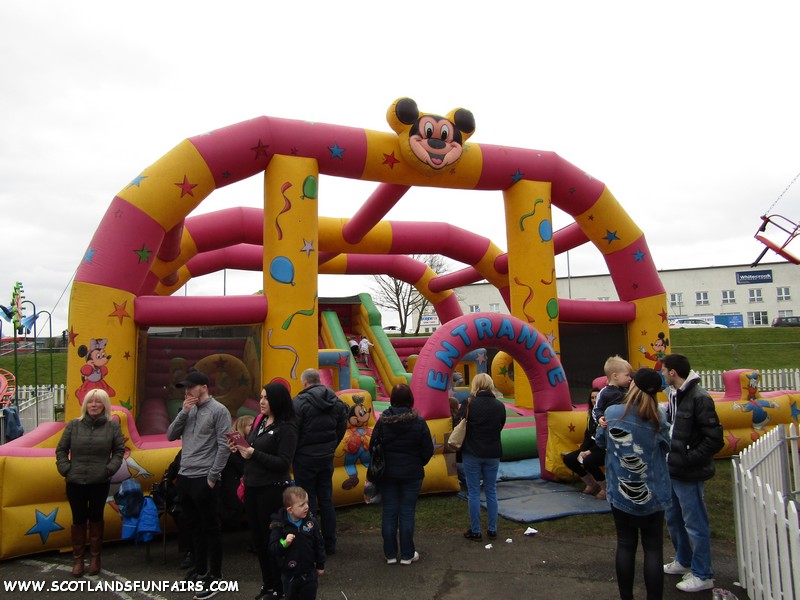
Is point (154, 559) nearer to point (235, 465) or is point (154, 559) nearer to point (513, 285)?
point (235, 465)

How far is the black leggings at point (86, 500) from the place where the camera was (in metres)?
3.90

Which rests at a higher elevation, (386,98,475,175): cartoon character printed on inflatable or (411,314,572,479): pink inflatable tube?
(386,98,475,175): cartoon character printed on inflatable

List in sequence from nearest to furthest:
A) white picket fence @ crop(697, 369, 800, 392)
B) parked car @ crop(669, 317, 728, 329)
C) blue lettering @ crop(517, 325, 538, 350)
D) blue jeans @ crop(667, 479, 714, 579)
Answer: blue jeans @ crop(667, 479, 714, 579)
blue lettering @ crop(517, 325, 538, 350)
white picket fence @ crop(697, 369, 800, 392)
parked car @ crop(669, 317, 728, 329)

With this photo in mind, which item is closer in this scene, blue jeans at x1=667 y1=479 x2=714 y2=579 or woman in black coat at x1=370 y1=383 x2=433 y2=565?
blue jeans at x1=667 y1=479 x2=714 y2=579

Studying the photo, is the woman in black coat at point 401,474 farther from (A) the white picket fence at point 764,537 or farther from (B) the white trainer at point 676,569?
(A) the white picket fence at point 764,537

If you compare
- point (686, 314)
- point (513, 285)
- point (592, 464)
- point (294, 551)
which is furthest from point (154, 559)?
point (686, 314)

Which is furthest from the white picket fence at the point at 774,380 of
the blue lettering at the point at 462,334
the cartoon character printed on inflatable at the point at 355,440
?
the cartoon character printed on inflatable at the point at 355,440

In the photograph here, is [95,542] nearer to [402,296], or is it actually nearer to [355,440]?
[355,440]

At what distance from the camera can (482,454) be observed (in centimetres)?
452

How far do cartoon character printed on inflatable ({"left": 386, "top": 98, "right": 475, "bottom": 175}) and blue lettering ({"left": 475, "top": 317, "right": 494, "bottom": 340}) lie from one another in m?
2.92

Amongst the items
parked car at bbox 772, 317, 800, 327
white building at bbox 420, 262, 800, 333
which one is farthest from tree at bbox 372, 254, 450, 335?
parked car at bbox 772, 317, 800, 327

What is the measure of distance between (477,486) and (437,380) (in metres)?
1.74

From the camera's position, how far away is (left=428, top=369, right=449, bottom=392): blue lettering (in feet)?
20.3

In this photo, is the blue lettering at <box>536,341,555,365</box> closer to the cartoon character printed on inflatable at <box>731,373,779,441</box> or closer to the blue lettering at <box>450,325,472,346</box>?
the blue lettering at <box>450,325,472,346</box>
